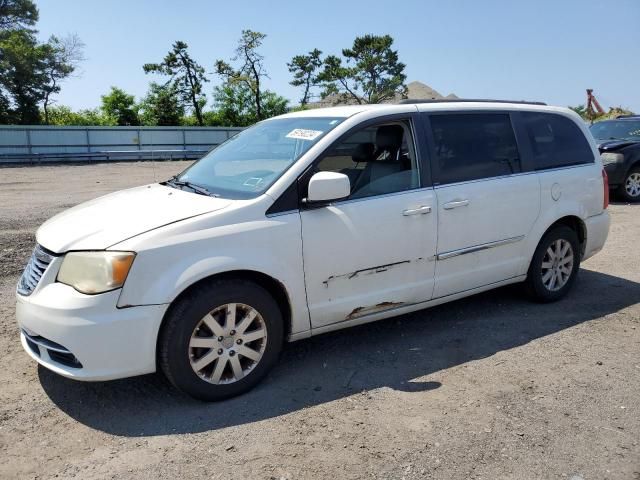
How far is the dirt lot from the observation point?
2.86m

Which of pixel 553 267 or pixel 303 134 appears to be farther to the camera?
pixel 553 267

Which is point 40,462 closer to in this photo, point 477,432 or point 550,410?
point 477,432

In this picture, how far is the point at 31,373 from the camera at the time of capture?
3.87 metres

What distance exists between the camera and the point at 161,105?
144 feet

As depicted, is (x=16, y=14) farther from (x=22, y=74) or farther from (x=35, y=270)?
(x=35, y=270)

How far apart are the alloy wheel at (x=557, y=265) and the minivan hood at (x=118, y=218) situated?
3.09 meters

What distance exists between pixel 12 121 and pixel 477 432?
43072 millimetres

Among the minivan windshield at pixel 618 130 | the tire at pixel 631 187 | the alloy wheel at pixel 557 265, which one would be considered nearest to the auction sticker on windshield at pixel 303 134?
the alloy wheel at pixel 557 265

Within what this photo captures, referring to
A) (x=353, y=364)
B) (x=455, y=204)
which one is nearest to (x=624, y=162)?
(x=455, y=204)

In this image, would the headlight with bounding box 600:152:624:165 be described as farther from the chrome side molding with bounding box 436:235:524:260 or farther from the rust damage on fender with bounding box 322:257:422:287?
the rust damage on fender with bounding box 322:257:422:287

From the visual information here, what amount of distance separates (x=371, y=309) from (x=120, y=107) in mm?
45960

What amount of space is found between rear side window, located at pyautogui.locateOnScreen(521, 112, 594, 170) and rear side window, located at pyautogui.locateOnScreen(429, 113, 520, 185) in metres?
0.26

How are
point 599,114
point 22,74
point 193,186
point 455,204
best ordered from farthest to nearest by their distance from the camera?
point 22,74, point 599,114, point 455,204, point 193,186

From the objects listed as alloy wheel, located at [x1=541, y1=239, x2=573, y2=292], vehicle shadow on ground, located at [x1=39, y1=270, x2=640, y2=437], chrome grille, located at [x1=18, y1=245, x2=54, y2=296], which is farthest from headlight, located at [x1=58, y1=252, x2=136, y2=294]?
alloy wheel, located at [x1=541, y1=239, x2=573, y2=292]
